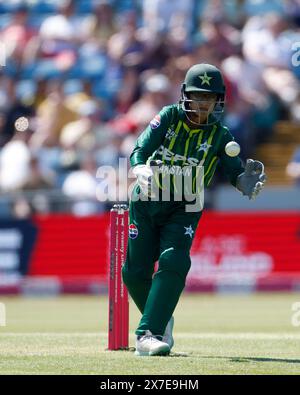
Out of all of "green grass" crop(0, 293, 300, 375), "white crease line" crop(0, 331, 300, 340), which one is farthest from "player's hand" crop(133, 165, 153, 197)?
"white crease line" crop(0, 331, 300, 340)

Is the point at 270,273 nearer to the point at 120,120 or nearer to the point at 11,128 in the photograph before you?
the point at 120,120

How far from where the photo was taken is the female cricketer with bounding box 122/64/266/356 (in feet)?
26.8

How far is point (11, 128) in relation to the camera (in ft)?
65.5

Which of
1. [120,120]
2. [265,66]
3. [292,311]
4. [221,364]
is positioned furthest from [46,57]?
[221,364]

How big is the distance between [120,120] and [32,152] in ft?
5.07

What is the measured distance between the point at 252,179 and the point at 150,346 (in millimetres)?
1458

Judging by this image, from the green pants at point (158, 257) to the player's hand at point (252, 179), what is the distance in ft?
1.29

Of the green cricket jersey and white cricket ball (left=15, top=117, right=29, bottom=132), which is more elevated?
white cricket ball (left=15, top=117, right=29, bottom=132)

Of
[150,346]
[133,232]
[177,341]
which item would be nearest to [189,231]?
[133,232]

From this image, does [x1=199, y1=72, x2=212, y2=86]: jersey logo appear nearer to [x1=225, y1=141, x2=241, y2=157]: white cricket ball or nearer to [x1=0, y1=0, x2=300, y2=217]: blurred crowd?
[x1=225, y1=141, x2=241, y2=157]: white cricket ball

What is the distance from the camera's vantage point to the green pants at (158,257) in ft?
26.8

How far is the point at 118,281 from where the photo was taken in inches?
341

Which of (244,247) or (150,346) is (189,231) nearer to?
(150,346)

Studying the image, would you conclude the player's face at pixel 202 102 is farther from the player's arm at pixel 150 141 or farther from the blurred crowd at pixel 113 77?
the blurred crowd at pixel 113 77
